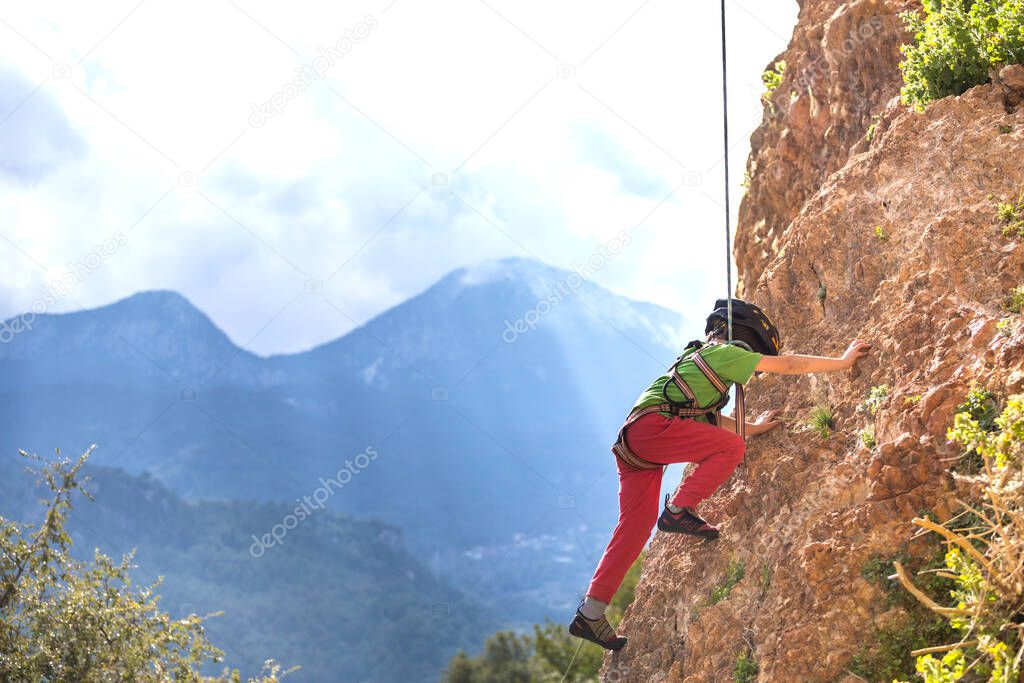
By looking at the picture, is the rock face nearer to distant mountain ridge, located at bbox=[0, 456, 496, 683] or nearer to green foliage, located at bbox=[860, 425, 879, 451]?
green foliage, located at bbox=[860, 425, 879, 451]

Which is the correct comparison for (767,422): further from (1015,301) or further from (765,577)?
(1015,301)

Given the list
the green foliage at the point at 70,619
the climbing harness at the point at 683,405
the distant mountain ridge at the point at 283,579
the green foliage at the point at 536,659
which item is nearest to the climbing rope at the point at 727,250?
the climbing harness at the point at 683,405

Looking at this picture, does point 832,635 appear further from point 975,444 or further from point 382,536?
point 382,536

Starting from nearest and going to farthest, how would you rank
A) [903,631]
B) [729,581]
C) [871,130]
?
[903,631], [729,581], [871,130]

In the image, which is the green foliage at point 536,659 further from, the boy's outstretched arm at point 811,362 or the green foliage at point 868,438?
the green foliage at point 868,438

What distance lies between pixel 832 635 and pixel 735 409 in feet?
6.04

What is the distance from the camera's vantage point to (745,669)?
237 inches

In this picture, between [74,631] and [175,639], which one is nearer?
[74,631]

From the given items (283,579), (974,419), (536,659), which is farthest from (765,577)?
(283,579)

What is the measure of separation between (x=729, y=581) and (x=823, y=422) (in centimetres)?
126

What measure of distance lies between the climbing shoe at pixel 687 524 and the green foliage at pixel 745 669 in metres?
1.05

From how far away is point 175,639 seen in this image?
1255cm

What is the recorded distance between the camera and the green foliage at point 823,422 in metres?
6.65

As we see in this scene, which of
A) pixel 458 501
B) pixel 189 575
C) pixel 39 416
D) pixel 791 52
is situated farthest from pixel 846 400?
pixel 39 416
